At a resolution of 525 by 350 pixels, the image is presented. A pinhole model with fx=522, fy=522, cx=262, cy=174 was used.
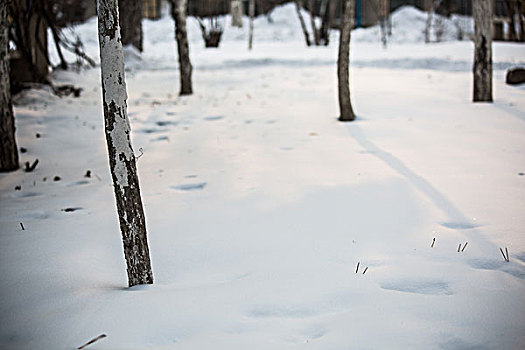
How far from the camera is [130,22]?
14984 millimetres

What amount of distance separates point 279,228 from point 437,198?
52.0 inches

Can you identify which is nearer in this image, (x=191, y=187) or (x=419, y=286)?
(x=419, y=286)

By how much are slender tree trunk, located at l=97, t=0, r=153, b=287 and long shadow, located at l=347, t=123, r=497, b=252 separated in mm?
1996

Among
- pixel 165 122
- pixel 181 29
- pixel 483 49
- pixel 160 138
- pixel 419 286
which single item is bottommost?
pixel 419 286

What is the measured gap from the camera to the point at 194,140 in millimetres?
6387

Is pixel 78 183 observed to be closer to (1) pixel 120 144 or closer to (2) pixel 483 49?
(1) pixel 120 144

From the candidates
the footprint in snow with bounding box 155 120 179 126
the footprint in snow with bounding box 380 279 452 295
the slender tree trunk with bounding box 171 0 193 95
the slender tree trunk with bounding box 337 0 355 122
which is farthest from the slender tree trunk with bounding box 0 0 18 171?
the slender tree trunk with bounding box 171 0 193 95

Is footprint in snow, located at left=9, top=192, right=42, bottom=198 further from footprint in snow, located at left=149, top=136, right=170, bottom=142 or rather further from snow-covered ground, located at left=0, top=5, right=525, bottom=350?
footprint in snow, located at left=149, top=136, right=170, bottom=142

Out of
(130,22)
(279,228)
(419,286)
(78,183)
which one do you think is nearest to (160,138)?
(78,183)

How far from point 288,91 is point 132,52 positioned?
6.51m

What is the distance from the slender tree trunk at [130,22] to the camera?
14508 millimetres

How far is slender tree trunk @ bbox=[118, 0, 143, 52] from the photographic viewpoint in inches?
571

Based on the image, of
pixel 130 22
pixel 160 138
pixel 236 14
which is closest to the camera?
pixel 160 138

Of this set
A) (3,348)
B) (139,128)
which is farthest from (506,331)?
(139,128)
